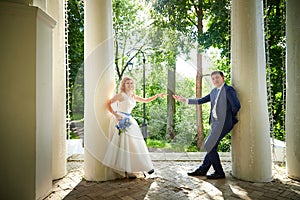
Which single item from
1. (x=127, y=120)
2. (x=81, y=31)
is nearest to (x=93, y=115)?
(x=127, y=120)

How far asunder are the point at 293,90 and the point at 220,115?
3.43 ft

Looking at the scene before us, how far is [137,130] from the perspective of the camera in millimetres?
3420

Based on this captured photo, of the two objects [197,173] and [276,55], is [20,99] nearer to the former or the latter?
[197,173]

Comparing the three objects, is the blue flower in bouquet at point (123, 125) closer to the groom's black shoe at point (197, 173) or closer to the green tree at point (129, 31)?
the green tree at point (129, 31)

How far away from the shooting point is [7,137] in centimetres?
237

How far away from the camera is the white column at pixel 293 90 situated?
124 inches

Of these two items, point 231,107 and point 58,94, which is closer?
point 231,107

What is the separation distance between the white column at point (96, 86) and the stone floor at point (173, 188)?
303 mm

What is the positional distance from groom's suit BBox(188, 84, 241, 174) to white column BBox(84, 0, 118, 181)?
1.51 meters

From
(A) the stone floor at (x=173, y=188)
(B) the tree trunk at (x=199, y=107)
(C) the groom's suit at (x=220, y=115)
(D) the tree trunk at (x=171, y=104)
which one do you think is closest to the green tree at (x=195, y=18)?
(B) the tree trunk at (x=199, y=107)

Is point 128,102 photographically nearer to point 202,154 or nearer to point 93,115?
point 93,115

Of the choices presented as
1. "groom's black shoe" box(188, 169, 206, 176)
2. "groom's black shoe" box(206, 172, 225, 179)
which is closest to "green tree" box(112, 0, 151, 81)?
"groom's black shoe" box(188, 169, 206, 176)

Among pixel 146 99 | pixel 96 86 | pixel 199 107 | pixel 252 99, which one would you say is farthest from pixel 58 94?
Result: pixel 252 99

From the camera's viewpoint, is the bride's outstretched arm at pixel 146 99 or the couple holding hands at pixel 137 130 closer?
the couple holding hands at pixel 137 130
